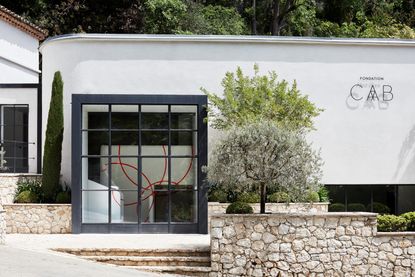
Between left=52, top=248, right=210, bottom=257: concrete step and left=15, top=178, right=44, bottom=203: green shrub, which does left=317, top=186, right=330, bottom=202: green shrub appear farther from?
left=15, top=178, right=44, bottom=203: green shrub

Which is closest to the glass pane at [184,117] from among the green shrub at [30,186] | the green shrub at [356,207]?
the green shrub at [30,186]

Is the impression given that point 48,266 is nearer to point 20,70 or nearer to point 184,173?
point 184,173

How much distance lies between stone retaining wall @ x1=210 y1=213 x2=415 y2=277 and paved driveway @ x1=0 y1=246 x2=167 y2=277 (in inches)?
91.6

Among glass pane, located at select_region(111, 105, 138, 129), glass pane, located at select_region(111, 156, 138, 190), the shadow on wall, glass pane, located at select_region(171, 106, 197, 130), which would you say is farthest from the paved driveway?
the shadow on wall

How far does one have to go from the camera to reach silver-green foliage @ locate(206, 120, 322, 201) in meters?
20.8

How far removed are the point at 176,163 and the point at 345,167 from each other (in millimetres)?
5828

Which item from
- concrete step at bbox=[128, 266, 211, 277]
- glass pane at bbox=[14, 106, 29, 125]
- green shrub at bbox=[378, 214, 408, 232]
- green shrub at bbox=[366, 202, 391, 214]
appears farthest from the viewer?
glass pane at bbox=[14, 106, 29, 125]

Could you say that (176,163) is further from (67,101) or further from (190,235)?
(67,101)

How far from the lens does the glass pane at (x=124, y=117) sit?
24500 millimetres

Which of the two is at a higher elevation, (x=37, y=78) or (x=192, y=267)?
(x=37, y=78)

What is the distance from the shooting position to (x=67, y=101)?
26031mm

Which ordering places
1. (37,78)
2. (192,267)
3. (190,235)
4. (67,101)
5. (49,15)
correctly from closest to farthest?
1. (192,267)
2. (190,235)
3. (67,101)
4. (37,78)
5. (49,15)

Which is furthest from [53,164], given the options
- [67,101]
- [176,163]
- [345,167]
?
[345,167]

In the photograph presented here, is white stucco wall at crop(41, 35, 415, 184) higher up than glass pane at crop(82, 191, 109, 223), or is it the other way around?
white stucco wall at crop(41, 35, 415, 184)
